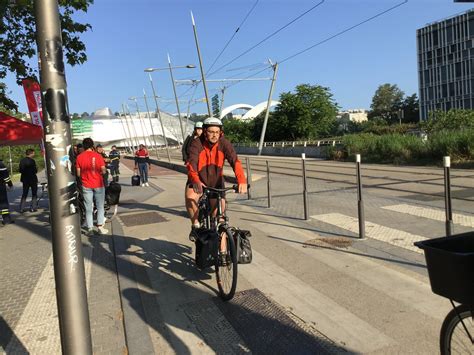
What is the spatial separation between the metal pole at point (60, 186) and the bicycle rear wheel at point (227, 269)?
1.89 meters

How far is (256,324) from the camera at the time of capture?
13.5ft

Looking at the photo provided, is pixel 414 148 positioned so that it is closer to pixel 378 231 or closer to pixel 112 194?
pixel 378 231

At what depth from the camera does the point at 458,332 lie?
274 cm

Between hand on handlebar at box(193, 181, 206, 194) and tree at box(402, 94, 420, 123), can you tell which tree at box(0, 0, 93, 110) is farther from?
tree at box(402, 94, 420, 123)

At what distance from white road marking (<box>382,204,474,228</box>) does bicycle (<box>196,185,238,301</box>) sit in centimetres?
467

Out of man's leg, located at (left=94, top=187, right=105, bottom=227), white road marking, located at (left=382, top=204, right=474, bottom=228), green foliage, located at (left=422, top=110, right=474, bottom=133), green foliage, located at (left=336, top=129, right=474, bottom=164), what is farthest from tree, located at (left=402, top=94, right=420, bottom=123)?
man's leg, located at (left=94, top=187, right=105, bottom=227)

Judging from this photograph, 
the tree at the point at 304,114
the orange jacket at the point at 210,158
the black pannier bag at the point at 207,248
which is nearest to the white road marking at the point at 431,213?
the orange jacket at the point at 210,158

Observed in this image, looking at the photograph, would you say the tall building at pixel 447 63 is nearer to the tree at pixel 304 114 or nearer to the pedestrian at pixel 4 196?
the tree at pixel 304 114

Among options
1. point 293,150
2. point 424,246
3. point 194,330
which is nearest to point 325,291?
point 194,330

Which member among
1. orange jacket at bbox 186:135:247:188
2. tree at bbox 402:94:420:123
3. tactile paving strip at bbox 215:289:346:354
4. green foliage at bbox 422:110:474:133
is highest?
tree at bbox 402:94:420:123

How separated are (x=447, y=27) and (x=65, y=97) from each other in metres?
89.8

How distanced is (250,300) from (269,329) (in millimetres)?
724

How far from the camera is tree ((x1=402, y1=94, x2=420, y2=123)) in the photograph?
382ft

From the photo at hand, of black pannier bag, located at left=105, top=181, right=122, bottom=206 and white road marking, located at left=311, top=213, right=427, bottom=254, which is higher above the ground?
black pannier bag, located at left=105, top=181, right=122, bottom=206
